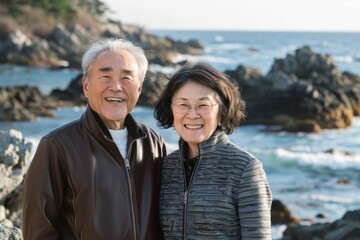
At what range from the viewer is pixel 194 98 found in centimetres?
280

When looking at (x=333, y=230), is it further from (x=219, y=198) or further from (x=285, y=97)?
(x=285, y=97)

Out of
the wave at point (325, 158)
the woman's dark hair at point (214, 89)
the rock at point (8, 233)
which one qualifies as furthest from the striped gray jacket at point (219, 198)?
the wave at point (325, 158)

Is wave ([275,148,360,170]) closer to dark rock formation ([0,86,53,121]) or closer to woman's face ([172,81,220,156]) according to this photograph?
dark rock formation ([0,86,53,121])

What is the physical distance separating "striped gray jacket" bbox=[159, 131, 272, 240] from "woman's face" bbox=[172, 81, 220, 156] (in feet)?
0.17

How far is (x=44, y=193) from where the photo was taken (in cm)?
263

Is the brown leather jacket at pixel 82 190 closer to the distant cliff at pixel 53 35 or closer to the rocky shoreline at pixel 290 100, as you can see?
the rocky shoreline at pixel 290 100

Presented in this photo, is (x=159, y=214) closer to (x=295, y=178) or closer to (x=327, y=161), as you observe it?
(x=295, y=178)

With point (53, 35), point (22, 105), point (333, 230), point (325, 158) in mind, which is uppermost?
point (53, 35)

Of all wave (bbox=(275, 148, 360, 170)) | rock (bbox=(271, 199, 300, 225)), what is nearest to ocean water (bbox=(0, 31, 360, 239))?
wave (bbox=(275, 148, 360, 170))

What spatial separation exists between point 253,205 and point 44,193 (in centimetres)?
91

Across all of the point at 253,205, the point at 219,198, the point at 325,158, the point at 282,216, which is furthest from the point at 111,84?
the point at 325,158

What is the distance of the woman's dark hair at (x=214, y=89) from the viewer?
2.79 metres

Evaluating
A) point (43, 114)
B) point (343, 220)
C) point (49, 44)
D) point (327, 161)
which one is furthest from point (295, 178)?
point (49, 44)

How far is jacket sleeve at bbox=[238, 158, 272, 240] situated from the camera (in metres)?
2.58
